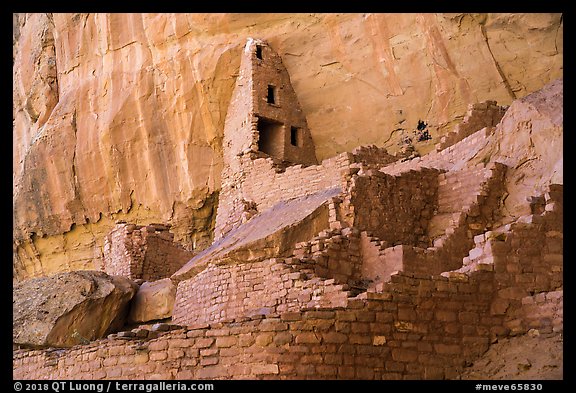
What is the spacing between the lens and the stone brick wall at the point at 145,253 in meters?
18.6

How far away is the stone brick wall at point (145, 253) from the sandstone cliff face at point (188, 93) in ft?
8.76

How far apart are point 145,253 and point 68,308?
3.27 meters

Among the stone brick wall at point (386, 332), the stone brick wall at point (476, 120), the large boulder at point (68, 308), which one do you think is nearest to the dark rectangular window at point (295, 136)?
the stone brick wall at point (476, 120)

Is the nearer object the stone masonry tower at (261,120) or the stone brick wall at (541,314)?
the stone brick wall at (541,314)

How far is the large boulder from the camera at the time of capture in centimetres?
1525

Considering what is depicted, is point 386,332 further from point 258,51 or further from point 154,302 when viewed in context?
point 258,51

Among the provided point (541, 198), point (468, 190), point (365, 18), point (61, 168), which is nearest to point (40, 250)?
point (61, 168)

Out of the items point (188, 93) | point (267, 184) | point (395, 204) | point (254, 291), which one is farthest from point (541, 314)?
point (188, 93)

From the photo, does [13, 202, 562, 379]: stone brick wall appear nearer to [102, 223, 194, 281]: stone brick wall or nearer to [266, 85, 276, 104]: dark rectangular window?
[102, 223, 194, 281]: stone brick wall

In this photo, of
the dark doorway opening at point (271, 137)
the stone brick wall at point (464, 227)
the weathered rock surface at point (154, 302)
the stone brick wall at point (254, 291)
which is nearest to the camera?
the stone brick wall at point (254, 291)

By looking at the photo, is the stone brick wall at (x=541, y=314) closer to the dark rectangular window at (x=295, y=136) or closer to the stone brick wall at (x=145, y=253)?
the stone brick wall at (x=145, y=253)

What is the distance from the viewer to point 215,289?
13.6m

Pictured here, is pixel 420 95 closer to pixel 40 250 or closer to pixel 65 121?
pixel 65 121

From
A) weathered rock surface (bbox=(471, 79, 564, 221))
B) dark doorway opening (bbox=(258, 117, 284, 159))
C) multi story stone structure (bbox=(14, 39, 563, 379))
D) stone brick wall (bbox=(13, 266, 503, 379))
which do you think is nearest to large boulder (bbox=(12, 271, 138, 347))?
multi story stone structure (bbox=(14, 39, 563, 379))
